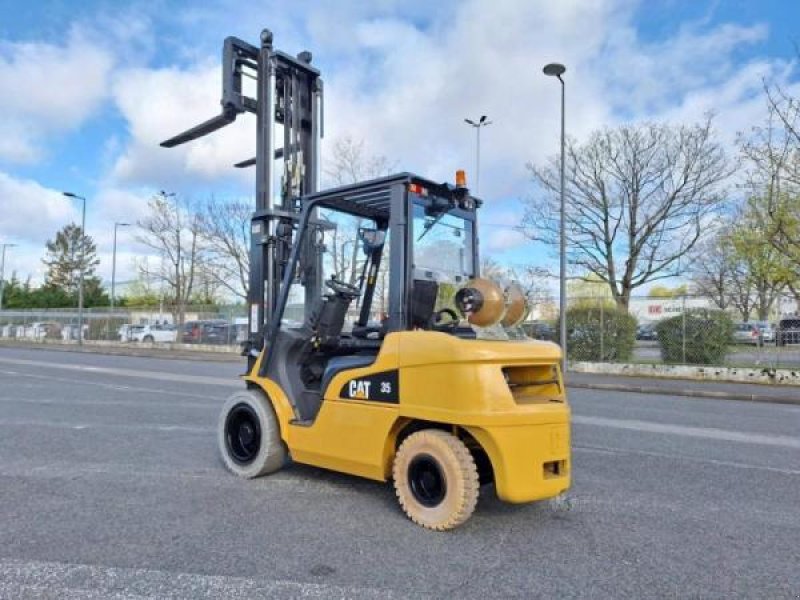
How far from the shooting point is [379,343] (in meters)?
5.38

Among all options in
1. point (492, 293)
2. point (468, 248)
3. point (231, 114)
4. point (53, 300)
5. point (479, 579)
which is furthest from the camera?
point (53, 300)

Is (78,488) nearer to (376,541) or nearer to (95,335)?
(376,541)

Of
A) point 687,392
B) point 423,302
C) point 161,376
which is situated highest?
point 423,302

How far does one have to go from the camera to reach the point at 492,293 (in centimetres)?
455

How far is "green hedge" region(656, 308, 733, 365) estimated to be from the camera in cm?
1839

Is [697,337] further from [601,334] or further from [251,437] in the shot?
[251,437]

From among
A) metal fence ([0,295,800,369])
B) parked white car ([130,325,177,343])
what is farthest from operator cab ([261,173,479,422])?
parked white car ([130,325,177,343])

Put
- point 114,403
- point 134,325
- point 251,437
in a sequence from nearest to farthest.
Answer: point 251,437
point 114,403
point 134,325

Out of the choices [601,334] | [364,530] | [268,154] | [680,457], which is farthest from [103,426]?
[601,334]

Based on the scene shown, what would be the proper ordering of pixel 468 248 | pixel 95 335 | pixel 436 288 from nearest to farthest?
pixel 436 288, pixel 468 248, pixel 95 335

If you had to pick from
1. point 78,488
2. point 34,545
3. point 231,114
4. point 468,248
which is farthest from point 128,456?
point 468,248

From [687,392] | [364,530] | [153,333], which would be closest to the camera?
[364,530]

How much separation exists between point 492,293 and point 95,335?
40988mm

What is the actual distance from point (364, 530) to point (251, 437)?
1.84m
